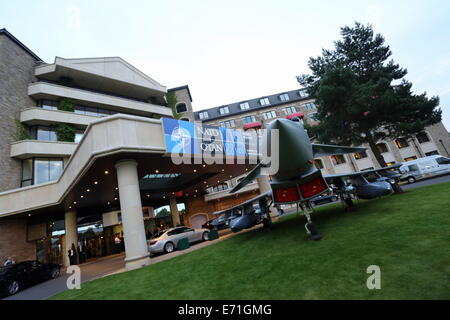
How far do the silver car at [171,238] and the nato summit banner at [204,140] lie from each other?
20.9 ft

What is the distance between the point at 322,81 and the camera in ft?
62.2

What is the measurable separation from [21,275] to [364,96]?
2775 centimetres

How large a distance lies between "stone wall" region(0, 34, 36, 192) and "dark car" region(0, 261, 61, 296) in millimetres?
11701

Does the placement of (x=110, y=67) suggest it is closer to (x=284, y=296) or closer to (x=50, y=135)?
(x=50, y=135)

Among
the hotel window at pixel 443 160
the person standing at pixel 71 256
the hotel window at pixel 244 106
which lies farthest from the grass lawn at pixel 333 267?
the hotel window at pixel 244 106

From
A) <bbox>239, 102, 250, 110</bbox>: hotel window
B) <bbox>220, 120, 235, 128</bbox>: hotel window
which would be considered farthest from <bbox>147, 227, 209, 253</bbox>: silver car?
<bbox>239, 102, 250, 110</bbox>: hotel window

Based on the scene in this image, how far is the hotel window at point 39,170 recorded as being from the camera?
21.6 metres

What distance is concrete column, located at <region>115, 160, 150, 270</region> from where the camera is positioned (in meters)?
10.8

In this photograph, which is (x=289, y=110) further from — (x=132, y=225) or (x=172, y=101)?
(x=132, y=225)

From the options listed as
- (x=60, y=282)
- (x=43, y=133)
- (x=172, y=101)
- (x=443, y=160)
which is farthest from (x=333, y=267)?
(x=172, y=101)

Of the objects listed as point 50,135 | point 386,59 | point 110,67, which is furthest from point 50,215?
point 386,59

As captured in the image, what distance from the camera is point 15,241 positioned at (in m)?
19.4

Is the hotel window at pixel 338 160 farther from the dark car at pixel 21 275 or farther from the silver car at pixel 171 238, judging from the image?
the dark car at pixel 21 275

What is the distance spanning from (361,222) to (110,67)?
1409 inches
